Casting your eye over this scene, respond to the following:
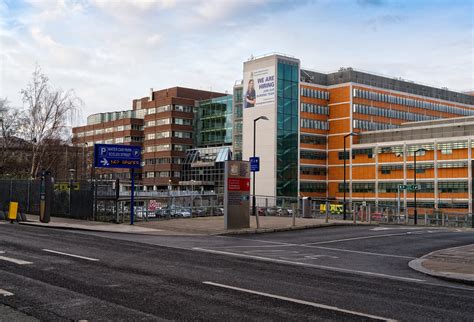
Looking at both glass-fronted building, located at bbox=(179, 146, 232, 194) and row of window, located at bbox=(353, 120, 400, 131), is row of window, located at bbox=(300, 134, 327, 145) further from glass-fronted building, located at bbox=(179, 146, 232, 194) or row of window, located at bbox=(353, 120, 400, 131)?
glass-fronted building, located at bbox=(179, 146, 232, 194)

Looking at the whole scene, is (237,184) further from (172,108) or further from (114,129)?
(114,129)

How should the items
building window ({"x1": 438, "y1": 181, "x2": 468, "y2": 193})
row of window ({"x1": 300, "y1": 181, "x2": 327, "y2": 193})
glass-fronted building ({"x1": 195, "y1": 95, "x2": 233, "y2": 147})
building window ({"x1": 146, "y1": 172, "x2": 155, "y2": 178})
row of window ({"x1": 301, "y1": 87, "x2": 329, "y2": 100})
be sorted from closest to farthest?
building window ({"x1": 438, "y1": 181, "x2": 468, "y2": 193})
row of window ({"x1": 300, "y1": 181, "x2": 327, "y2": 193})
row of window ({"x1": 301, "y1": 87, "x2": 329, "y2": 100})
glass-fronted building ({"x1": 195, "y1": 95, "x2": 233, "y2": 147})
building window ({"x1": 146, "y1": 172, "x2": 155, "y2": 178})

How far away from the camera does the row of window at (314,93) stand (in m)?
102

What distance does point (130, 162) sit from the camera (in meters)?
27.6

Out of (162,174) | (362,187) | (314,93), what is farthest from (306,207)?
(162,174)

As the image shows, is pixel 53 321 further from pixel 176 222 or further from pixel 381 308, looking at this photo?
pixel 176 222

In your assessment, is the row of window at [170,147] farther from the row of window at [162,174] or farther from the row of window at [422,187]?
the row of window at [422,187]

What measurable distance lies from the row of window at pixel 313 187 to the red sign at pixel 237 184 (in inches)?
3024

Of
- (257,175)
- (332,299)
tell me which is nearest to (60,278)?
(332,299)

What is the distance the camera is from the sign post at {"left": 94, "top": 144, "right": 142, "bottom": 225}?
26359 mm

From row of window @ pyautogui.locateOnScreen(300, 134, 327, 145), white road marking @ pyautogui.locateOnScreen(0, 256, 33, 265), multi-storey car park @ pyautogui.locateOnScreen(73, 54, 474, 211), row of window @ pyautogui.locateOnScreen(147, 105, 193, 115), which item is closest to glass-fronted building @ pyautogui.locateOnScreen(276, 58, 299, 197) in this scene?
multi-storey car park @ pyautogui.locateOnScreen(73, 54, 474, 211)

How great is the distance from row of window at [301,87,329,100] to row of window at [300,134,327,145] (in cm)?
798

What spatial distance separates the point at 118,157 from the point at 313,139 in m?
79.7

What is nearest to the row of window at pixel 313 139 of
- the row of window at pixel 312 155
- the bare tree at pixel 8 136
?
the row of window at pixel 312 155
